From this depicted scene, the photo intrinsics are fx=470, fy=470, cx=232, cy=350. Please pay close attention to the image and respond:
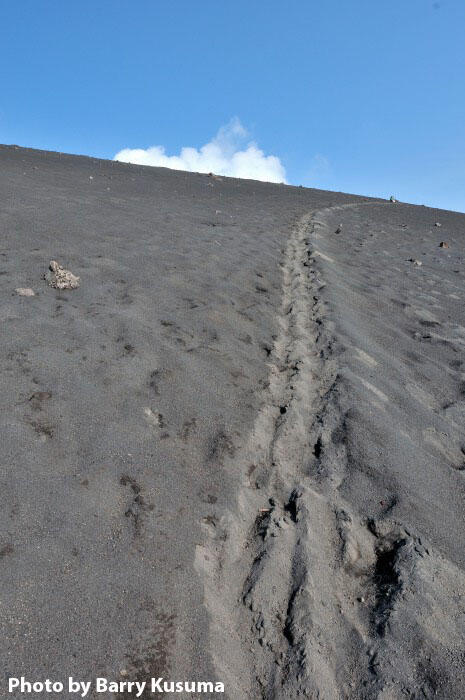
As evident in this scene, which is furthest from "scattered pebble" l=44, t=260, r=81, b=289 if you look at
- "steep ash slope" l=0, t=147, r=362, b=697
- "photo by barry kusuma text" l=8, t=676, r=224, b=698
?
"photo by barry kusuma text" l=8, t=676, r=224, b=698

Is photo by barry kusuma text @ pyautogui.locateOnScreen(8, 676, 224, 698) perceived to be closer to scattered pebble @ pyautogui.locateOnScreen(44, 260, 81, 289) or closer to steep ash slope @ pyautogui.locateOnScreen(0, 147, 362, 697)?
steep ash slope @ pyautogui.locateOnScreen(0, 147, 362, 697)

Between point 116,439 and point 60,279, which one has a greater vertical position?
point 60,279

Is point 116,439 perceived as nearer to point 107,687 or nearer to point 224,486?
point 224,486

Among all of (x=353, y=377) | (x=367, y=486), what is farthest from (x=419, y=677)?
(x=353, y=377)

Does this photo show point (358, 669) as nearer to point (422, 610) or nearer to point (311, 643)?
point (311, 643)

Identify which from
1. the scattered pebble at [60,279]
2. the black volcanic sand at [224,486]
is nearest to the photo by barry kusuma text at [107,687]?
the black volcanic sand at [224,486]

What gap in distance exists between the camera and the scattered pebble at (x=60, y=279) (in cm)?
452

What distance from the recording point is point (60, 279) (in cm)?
455

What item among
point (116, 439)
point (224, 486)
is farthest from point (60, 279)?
point (224, 486)

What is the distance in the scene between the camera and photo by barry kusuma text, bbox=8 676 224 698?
153 centimetres

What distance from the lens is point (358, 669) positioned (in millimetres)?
1761

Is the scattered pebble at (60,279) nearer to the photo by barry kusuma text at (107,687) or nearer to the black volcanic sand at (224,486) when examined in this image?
the black volcanic sand at (224,486)

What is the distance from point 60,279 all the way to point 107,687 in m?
3.71

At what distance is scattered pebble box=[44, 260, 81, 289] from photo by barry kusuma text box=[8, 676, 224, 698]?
3546 millimetres
